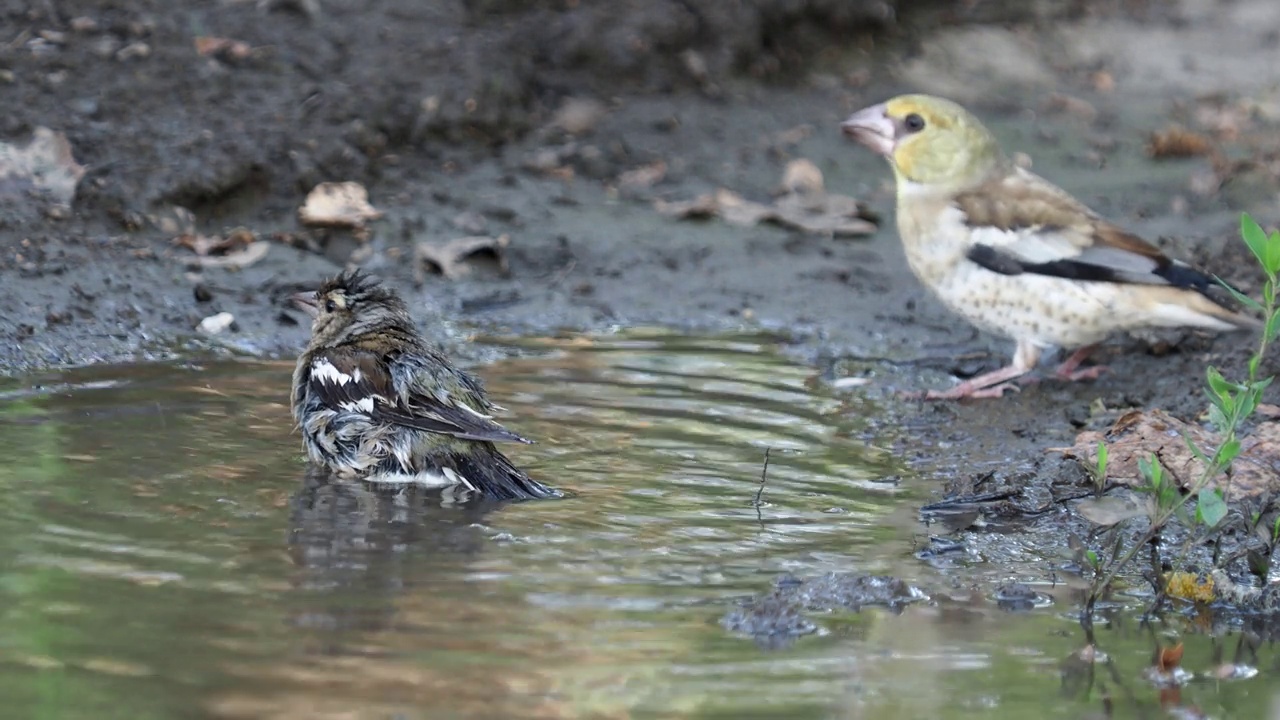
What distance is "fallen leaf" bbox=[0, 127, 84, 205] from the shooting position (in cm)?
884

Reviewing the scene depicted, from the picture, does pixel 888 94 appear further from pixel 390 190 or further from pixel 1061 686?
pixel 1061 686

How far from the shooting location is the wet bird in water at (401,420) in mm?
5926

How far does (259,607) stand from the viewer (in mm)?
4484

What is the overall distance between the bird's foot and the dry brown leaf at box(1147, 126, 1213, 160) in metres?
4.26

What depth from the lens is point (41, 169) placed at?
895cm

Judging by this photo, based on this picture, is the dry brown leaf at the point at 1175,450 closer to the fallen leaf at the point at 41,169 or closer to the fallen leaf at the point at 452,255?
the fallen leaf at the point at 452,255

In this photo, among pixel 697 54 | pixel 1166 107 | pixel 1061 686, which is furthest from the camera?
pixel 1166 107

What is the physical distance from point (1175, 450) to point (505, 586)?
8.78 feet

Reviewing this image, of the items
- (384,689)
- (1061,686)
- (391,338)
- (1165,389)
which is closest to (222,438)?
(391,338)

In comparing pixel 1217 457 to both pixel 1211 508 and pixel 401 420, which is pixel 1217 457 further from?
pixel 401 420

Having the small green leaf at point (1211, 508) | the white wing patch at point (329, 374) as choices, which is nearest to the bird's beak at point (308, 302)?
the white wing patch at point (329, 374)

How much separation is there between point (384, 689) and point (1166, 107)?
35.1ft

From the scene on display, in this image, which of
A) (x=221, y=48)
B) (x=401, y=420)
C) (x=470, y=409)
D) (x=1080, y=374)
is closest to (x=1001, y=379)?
(x=1080, y=374)

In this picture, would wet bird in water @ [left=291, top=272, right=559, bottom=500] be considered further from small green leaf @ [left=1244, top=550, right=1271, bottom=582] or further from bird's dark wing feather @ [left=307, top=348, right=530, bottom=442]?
small green leaf @ [left=1244, top=550, right=1271, bottom=582]
